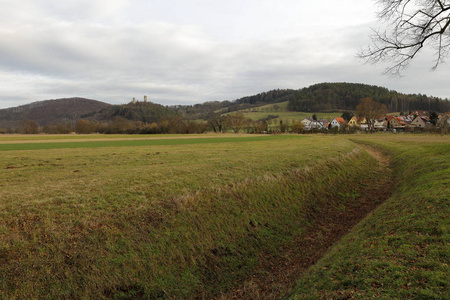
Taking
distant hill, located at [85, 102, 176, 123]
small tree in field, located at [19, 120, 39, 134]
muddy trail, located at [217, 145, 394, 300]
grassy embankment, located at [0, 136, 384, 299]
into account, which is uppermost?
distant hill, located at [85, 102, 176, 123]

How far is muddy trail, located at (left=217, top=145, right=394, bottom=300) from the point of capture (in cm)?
821

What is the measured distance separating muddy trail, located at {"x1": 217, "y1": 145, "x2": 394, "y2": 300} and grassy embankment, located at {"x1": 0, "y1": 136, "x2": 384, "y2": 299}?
0.40 m

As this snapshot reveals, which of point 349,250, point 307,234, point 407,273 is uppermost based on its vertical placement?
point 407,273

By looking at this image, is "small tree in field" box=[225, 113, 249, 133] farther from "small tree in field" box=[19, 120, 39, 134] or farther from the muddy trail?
the muddy trail

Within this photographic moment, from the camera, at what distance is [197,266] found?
916 centimetres

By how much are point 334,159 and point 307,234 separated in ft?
45.5

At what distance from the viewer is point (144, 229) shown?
958 cm

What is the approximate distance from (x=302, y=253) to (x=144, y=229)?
665 cm

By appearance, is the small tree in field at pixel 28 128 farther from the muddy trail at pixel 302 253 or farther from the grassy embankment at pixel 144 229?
the muddy trail at pixel 302 253

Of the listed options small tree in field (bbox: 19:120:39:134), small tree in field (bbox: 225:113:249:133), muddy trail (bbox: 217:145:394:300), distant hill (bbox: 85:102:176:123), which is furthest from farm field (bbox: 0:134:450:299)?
distant hill (bbox: 85:102:176:123)

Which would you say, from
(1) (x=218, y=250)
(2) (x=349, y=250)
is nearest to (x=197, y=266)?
(1) (x=218, y=250)

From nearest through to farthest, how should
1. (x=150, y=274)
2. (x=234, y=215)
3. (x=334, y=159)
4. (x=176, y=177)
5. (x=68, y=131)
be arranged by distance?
(x=150, y=274)
(x=234, y=215)
(x=176, y=177)
(x=334, y=159)
(x=68, y=131)

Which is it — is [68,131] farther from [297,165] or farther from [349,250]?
[349,250]

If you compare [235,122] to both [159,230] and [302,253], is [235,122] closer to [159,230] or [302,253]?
[302,253]
